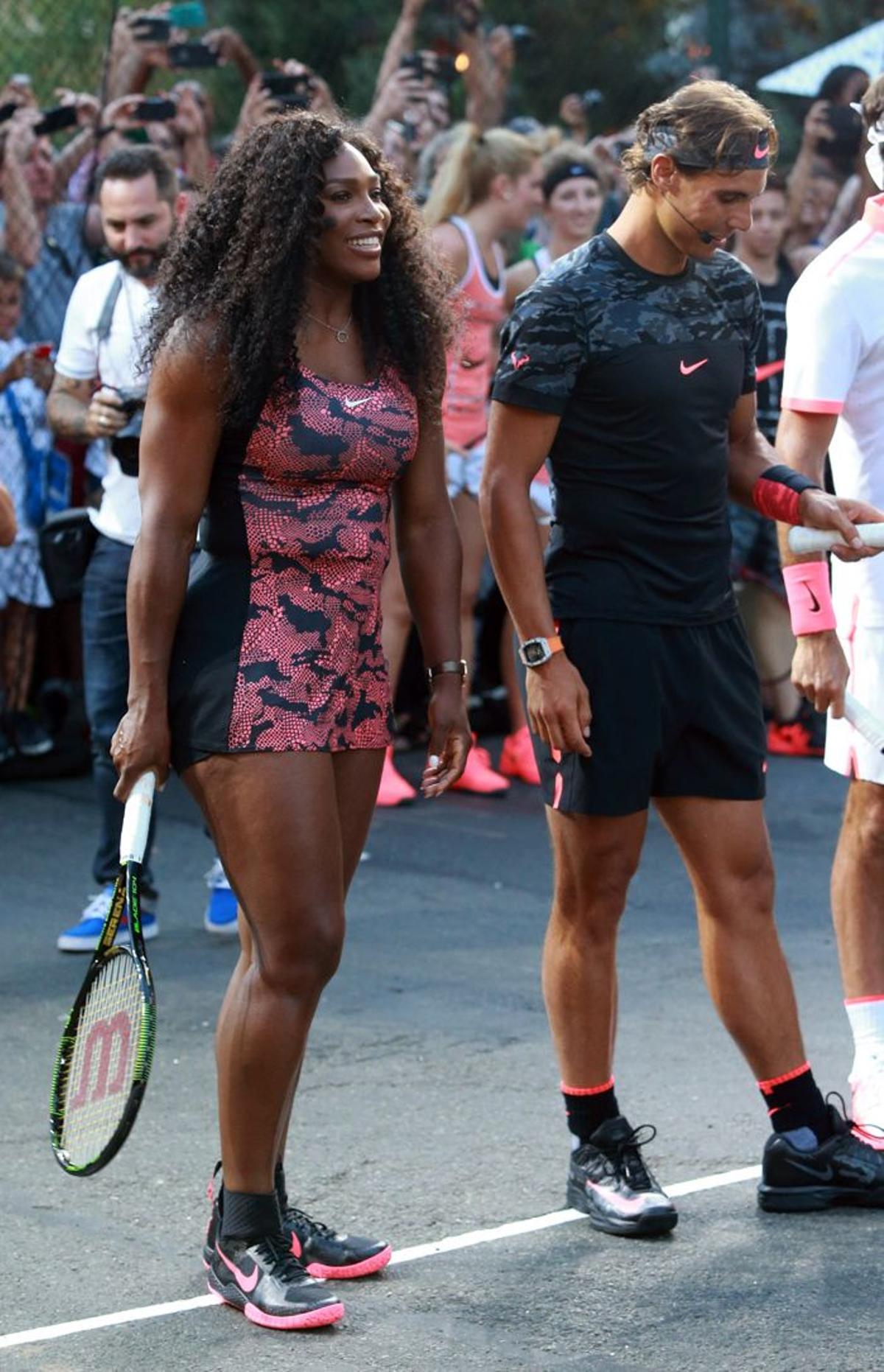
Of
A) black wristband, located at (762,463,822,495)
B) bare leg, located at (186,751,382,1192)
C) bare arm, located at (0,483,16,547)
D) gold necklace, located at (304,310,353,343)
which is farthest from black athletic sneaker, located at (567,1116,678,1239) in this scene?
bare arm, located at (0,483,16,547)

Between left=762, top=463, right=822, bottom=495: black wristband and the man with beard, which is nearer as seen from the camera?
left=762, top=463, right=822, bottom=495: black wristband

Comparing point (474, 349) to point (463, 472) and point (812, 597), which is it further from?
point (812, 597)

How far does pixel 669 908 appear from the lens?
7.07m

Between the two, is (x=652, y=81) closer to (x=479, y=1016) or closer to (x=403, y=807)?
(x=403, y=807)

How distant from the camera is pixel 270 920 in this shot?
3.82 m

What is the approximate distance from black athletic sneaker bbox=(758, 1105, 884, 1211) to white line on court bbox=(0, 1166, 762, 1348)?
167 mm

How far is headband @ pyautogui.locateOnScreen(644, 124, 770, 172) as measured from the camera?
419 cm

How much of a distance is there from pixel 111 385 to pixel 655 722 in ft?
8.80

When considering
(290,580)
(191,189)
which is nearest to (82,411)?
(191,189)

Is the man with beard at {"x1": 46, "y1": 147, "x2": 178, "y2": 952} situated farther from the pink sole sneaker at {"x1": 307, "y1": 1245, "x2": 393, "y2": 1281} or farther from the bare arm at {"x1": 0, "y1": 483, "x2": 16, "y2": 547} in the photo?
the pink sole sneaker at {"x1": 307, "y1": 1245, "x2": 393, "y2": 1281}

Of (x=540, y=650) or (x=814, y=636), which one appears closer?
(x=540, y=650)

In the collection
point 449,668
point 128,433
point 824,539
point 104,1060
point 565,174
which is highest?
point 565,174

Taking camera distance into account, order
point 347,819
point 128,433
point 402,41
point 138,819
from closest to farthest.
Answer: point 138,819, point 347,819, point 128,433, point 402,41

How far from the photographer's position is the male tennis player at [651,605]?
4.21 metres
